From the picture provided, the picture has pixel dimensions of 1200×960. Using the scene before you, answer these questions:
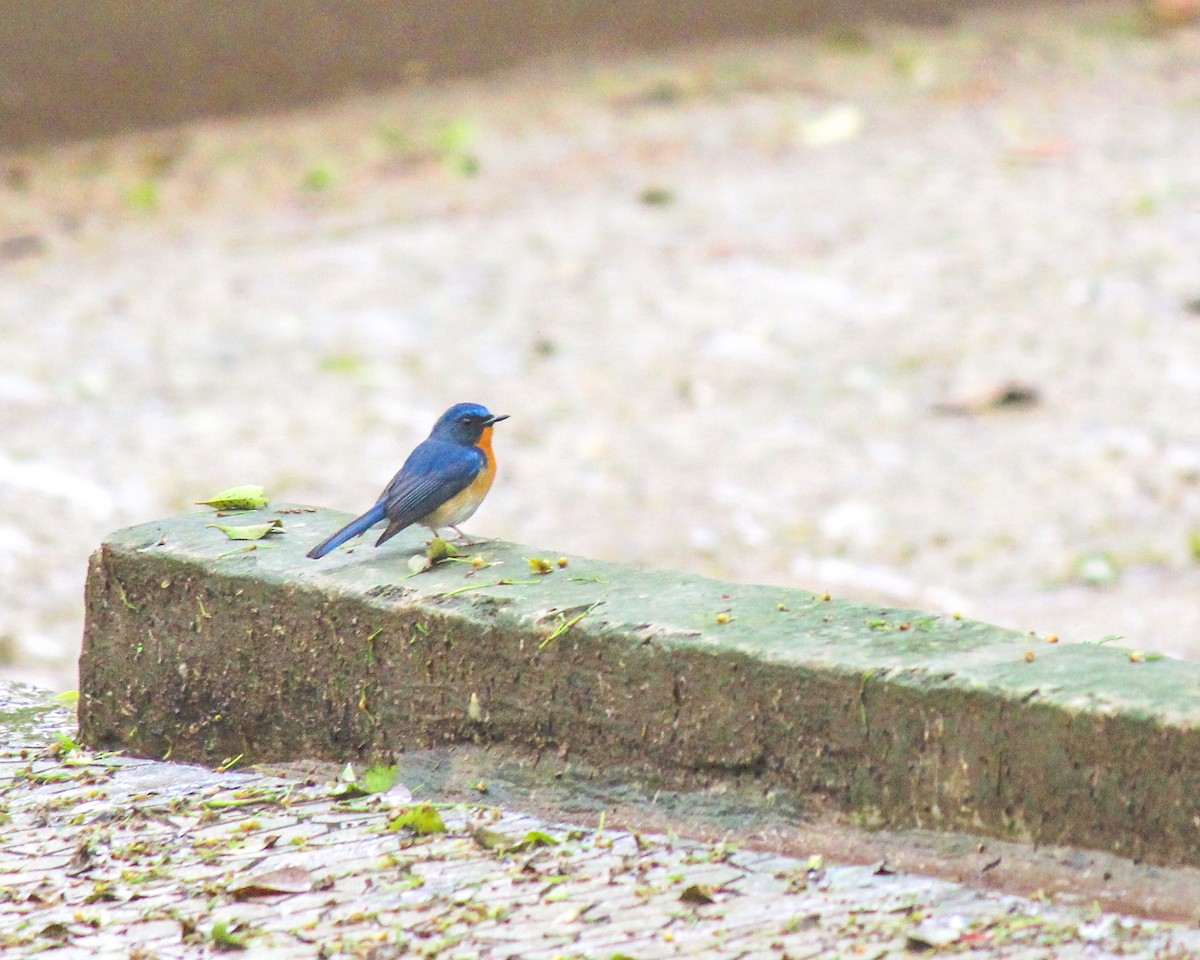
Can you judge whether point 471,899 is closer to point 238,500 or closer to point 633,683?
point 633,683

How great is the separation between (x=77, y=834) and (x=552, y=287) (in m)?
6.14

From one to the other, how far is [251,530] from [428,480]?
384 mm

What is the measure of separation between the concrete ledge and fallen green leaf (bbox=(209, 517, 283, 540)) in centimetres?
4

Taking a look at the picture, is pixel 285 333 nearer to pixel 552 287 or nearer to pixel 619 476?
pixel 552 287

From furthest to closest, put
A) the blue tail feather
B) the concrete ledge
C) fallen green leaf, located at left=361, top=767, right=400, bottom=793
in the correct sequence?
the blue tail feather < fallen green leaf, located at left=361, top=767, right=400, bottom=793 < the concrete ledge

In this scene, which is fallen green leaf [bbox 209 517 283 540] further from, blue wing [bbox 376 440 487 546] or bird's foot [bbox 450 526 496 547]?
bird's foot [bbox 450 526 496 547]

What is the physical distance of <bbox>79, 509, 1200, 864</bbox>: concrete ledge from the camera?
123 inches

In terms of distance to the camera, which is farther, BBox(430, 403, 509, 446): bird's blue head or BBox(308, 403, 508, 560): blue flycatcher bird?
BBox(430, 403, 509, 446): bird's blue head

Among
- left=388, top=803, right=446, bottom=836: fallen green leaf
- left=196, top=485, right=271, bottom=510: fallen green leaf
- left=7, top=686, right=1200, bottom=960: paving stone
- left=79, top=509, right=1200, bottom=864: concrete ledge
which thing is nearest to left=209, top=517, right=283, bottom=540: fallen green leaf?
left=79, top=509, right=1200, bottom=864: concrete ledge

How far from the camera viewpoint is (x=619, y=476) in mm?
7789

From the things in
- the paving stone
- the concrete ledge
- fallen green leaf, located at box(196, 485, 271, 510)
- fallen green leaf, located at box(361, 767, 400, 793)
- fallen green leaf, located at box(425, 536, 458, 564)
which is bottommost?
the paving stone

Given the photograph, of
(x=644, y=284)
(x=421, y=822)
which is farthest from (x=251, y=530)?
(x=644, y=284)

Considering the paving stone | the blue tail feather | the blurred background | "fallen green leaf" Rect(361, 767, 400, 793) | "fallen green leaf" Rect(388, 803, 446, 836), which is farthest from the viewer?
the blurred background

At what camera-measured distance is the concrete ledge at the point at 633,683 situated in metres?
3.12
